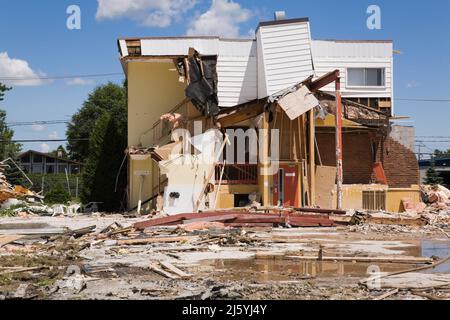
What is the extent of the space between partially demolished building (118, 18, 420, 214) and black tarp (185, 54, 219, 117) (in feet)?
0.15

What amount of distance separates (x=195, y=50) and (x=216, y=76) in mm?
1599

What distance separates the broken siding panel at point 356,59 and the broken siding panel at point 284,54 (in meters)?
3.32

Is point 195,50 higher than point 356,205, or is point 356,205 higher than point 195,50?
point 195,50

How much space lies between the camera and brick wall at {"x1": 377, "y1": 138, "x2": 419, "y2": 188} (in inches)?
1246

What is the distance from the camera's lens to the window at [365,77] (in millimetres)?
31203

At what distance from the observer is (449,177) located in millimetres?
64938

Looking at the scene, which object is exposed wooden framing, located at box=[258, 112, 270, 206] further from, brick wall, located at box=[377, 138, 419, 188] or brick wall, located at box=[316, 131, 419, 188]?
brick wall, located at box=[377, 138, 419, 188]

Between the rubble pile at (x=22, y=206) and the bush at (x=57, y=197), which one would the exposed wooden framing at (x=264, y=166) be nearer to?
the rubble pile at (x=22, y=206)

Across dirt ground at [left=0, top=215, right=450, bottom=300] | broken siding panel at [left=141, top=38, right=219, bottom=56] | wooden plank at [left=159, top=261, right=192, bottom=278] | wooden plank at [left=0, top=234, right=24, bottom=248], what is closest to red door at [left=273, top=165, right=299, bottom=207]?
broken siding panel at [left=141, top=38, right=219, bottom=56]

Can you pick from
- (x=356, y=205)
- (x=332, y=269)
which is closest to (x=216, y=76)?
(x=356, y=205)

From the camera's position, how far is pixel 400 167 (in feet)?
104

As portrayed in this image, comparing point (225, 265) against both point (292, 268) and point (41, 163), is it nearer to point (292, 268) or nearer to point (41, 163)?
point (292, 268)
